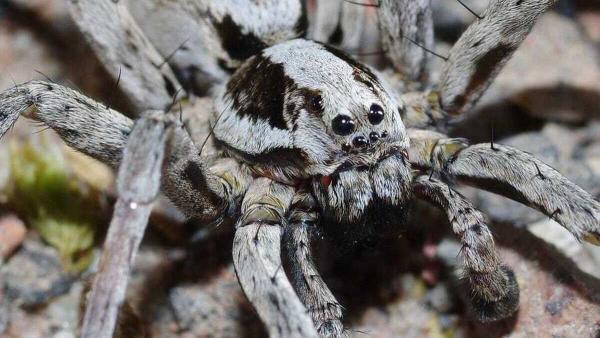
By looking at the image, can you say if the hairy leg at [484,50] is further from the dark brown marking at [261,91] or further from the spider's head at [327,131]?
the dark brown marking at [261,91]

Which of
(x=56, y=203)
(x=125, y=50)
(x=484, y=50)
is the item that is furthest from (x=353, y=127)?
(x=56, y=203)

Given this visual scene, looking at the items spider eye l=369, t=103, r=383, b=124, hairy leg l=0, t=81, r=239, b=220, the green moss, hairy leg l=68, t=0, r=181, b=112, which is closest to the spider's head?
spider eye l=369, t=103, r=383, b=124

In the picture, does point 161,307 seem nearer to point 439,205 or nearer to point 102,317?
point 102,317

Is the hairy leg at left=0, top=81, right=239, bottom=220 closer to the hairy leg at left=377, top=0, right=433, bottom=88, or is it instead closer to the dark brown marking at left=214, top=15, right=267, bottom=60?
the dark brown marking at left=214, top=15, right=267, bottom=60

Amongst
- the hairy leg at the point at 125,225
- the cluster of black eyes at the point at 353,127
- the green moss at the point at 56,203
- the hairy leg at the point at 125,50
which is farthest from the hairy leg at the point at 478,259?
the green moss at the point at 56,203

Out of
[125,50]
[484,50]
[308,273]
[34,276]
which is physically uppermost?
[484,50]

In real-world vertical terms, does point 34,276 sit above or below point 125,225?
below

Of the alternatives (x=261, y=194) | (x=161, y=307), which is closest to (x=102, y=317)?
(x=261, y=194)

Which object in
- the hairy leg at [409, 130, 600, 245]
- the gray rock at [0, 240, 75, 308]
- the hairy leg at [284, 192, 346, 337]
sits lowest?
the gray rock at [0, 240, 75, 308]

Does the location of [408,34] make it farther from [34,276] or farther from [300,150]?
[34,276]
